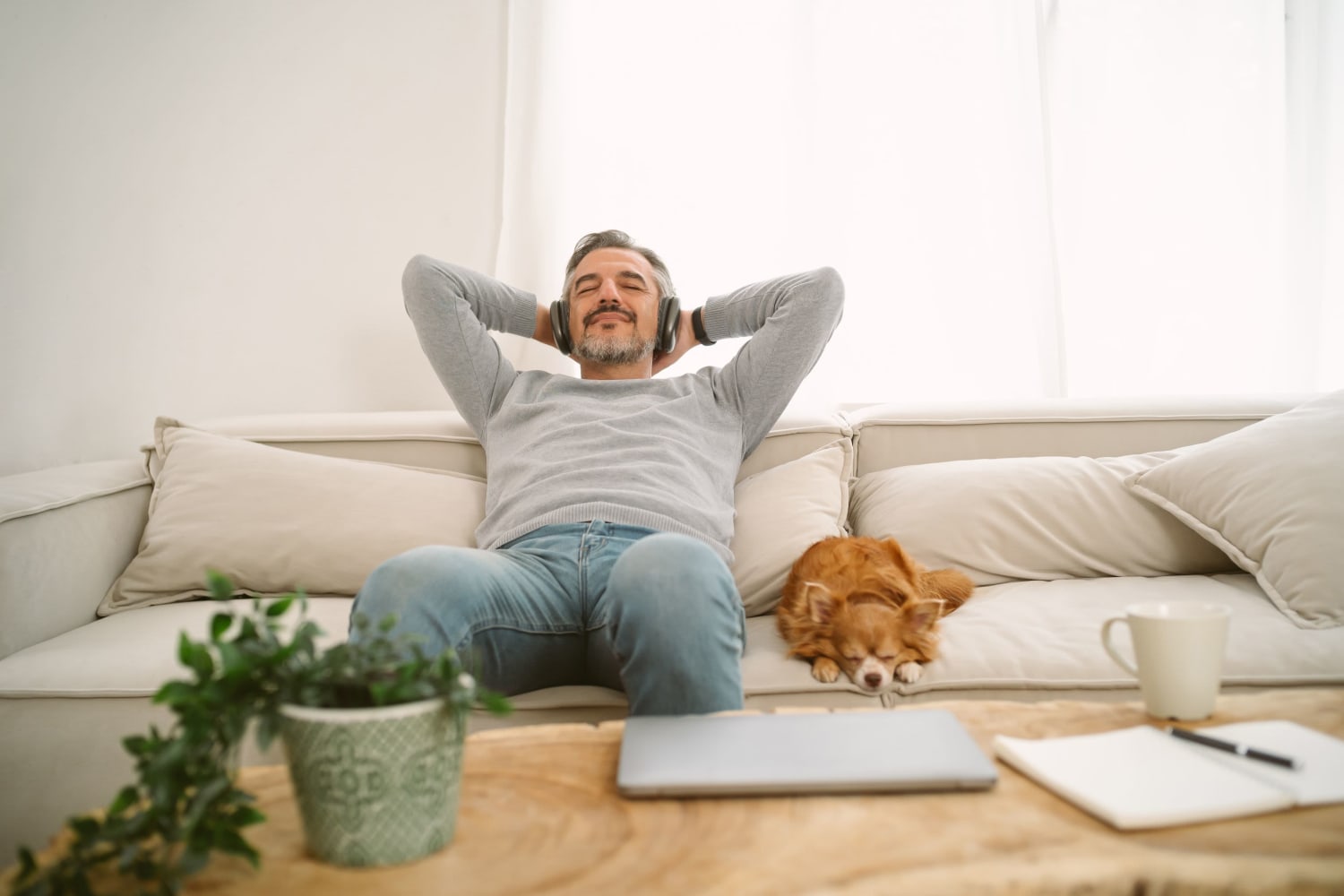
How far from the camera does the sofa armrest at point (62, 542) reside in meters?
1.56

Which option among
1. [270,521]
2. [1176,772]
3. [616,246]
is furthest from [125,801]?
[616,246]

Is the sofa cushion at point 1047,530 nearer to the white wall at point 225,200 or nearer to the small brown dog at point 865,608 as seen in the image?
the small brown dog at point 865,608

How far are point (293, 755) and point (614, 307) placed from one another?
5.00 ft

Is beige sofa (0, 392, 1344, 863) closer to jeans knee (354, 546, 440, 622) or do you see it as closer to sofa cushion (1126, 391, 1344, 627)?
sofa cushion (1126, 391, 1344, 627)

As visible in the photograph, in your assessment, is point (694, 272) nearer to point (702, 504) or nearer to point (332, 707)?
point (702, 504)

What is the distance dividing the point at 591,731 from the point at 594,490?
820 mm

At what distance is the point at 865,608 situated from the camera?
61.0 inches

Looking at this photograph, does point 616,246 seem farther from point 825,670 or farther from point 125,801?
point 125,801

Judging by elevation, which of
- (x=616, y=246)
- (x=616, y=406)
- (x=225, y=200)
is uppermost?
(x=225, y=200)

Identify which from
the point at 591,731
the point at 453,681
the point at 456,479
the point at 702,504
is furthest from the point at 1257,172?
the point at 453,681

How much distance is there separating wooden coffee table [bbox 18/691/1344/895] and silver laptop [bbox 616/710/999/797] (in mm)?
14

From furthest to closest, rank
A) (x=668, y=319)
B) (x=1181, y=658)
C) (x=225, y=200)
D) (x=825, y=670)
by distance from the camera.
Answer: (x=225, y=200), (x=668, y=319), (x=825, y=670), (x=1181, y=658)

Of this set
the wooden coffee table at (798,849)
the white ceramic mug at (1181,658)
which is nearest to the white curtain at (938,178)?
the white ceramic mug at (1181,658)

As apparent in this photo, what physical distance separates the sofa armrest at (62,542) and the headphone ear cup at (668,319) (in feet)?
3.91
